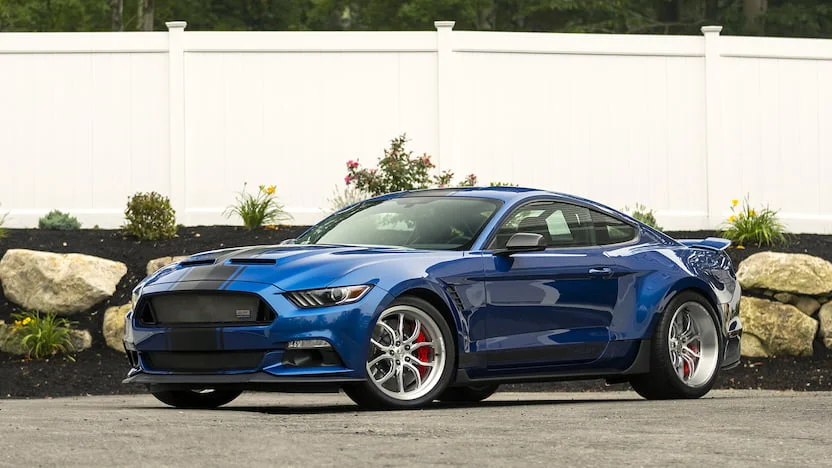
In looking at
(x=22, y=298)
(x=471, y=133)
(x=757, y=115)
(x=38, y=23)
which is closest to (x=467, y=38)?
(x=471, y=133)

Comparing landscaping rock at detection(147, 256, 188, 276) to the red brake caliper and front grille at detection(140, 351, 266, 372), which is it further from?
the red brake caliper

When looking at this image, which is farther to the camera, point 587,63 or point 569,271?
point 587,63

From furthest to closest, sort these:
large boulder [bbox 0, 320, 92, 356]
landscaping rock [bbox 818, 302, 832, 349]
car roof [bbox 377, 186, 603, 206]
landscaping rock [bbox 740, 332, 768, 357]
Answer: landscaping rock [bbox 818, 302, 832, 349] → landscaping rock [bbox 740, 332, 768, 357] → large boulder [bbox 0, 320, 92, 356] → car roof [bbox 377, 186, 603, 206]

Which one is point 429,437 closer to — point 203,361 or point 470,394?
point 203,361

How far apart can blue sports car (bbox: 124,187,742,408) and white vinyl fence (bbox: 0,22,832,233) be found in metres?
6.20

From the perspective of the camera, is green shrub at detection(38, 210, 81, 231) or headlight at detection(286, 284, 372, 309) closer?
headlight at detection(286, 284, 372, 309)

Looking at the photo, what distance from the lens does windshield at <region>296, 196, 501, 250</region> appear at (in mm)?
9453

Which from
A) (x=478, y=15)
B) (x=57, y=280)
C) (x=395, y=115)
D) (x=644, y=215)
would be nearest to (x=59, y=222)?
(x=57, y=280)

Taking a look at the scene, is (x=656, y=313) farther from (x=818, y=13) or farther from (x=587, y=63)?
(x=818, y=13)

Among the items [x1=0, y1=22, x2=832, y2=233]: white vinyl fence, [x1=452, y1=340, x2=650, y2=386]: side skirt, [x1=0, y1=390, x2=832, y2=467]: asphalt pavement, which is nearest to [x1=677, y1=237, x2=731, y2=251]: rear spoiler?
[x1=452, y1=340, x2=650, y2=386]: side skirt

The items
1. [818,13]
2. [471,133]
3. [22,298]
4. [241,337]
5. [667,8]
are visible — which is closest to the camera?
[241,337]

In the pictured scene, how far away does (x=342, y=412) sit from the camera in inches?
341

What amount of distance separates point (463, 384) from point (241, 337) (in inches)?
57.5

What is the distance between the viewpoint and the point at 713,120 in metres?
17.2
